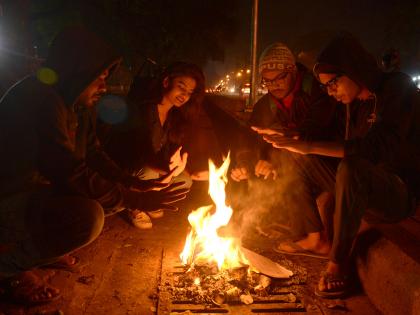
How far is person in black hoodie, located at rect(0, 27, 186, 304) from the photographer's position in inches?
110

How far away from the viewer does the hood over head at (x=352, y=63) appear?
3279 millimetres

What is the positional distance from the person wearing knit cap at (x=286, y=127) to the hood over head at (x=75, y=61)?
1.99 meters

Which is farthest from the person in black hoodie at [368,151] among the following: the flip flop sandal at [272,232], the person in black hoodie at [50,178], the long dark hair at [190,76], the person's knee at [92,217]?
the person's knee at [92,217]

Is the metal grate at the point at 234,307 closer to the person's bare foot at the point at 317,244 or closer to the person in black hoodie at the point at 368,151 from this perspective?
the person in black hoodie at the point at 368,151

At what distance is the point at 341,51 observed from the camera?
10.9ft

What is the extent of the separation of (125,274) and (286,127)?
2.46 meters

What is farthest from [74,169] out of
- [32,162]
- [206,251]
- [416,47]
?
[416,47]

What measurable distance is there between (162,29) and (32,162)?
66.6ft

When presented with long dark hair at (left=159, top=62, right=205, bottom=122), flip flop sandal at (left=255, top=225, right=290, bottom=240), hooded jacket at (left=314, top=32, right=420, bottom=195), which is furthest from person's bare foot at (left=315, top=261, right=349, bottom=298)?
long dark hair at (left=159, top=62, right=205, bottom=122)

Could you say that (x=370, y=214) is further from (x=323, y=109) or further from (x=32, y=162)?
(x=32, y=162)

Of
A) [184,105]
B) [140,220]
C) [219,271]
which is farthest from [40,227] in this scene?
[184,105]

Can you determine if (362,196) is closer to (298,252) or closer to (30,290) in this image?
(298,252)

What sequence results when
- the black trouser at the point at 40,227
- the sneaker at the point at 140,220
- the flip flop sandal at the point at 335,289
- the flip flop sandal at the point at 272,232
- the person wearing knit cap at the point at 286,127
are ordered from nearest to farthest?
1. the black trouser at the point at 40,227
2. the flip flop sandal at the point at 335,289
3. the person wearing knit cap at the point at 286,127
4. the flip flop sandal at the point at 272,232
5. the sneaker at the point at 140,220

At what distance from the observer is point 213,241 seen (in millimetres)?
3744
